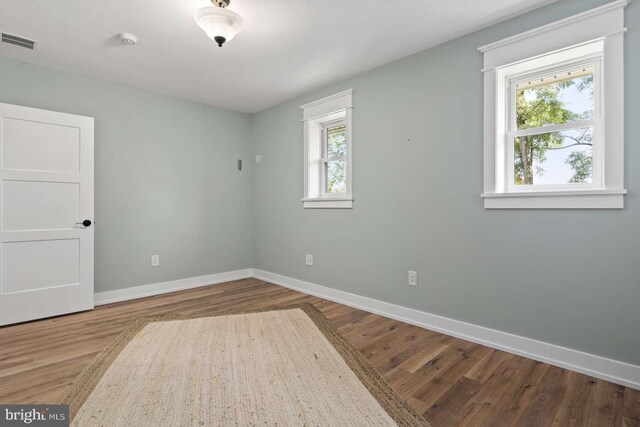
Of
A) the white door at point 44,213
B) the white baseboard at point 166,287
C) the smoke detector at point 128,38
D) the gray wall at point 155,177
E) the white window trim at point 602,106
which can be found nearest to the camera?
the white window trim at point 602,106

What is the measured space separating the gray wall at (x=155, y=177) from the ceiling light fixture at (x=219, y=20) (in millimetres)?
1987

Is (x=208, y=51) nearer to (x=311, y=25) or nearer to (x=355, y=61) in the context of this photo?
(x=311, y=25)

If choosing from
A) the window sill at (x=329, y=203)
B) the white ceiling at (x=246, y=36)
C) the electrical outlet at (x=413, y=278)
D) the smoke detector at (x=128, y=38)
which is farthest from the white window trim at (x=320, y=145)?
the smoke detector at (x=128, y=38)

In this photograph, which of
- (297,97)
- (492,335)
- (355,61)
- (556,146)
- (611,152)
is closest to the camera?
(611,152)

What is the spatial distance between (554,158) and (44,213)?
14.2 feet

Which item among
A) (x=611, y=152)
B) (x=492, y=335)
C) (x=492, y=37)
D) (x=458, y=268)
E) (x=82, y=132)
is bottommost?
(x=492, y=335)

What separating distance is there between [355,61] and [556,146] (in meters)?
1.81

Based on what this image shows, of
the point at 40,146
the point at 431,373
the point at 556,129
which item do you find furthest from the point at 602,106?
the point at 40,146

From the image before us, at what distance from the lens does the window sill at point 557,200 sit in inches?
74.3

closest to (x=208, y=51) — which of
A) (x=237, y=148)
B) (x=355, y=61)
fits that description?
(x=355, y=61)

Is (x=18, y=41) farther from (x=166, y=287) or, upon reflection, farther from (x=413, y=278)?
(x=413, y=278)

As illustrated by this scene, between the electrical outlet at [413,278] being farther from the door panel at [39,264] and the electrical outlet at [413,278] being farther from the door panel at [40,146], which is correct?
the door panel at [40,146]

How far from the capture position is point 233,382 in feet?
5.98

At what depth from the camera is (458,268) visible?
2.55 m
